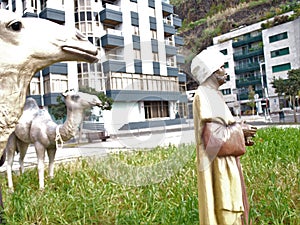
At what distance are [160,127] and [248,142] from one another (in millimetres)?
520

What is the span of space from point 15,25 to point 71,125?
215cm

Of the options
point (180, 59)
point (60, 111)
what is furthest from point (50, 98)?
point (180, 59)

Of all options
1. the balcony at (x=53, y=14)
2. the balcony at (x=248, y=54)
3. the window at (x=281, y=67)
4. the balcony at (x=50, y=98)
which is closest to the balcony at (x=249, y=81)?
the window at (x=281, y=67)

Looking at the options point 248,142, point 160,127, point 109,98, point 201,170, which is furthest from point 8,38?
point 248,142

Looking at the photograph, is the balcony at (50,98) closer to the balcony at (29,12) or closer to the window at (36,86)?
the window at (36,86)

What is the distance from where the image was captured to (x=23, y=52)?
1.52 metres

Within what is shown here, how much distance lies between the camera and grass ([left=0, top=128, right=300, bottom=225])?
7.82 feet

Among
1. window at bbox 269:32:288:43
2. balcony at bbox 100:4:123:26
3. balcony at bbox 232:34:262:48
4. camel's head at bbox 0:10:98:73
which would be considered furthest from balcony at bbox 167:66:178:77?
balcony at bbox 232:34:262:48

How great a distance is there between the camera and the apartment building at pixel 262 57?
28375 millimetres

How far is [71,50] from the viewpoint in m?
1.62

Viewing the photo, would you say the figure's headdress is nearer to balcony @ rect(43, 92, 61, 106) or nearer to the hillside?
balcony @ rect(43, 92, 61, 106)

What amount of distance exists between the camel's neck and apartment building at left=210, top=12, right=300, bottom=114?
24441 mm

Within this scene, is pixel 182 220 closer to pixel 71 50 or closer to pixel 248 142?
pixel 248 142

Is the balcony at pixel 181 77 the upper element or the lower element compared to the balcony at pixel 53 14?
lower
